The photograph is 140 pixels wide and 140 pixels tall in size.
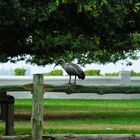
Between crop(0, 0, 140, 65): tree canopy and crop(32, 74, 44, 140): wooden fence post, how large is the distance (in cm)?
364

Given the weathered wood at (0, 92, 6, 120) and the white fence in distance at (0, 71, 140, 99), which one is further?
the white fence in distance at (0, 71, 140, 99)

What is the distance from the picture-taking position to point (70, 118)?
19641 mm

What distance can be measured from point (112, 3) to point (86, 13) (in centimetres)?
237

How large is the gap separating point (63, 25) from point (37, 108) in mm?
8227

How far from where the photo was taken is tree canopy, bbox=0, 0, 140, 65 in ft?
49.9

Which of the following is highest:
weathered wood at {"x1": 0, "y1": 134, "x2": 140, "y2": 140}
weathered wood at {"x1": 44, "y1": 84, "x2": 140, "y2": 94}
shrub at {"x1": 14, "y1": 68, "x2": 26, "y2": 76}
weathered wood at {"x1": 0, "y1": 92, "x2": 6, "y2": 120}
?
shrub at {"x1": 14, "y1": 68, "x2": 26, "y2": 76}

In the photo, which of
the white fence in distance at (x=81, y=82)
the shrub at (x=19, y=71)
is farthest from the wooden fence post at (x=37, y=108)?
the shrub at (x=19, y=71)

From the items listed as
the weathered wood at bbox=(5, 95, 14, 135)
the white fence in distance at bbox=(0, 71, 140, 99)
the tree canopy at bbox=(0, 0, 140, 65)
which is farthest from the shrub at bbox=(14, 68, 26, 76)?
the weathered wood at bbox=(5, 95, 14, 135)

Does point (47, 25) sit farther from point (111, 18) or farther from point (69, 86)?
point (69, 86)

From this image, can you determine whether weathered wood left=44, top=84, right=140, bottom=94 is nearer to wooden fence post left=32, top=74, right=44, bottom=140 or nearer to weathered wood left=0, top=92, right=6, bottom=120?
wooden fence post left=32, top=74, right=44, bottom=140

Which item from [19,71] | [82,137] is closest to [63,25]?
[82,137]

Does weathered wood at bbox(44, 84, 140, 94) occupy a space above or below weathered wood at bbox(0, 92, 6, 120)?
above

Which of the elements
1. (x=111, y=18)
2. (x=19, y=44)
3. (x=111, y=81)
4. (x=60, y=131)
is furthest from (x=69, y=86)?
(x=111, y=81)

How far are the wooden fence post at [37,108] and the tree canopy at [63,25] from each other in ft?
12.0
